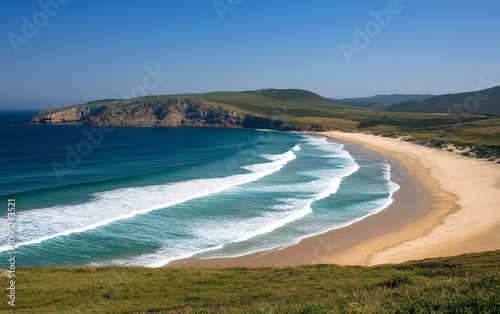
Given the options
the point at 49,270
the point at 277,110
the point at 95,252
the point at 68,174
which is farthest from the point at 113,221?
the point at 277,110

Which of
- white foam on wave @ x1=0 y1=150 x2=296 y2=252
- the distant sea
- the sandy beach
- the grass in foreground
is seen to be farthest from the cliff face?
the grass in foreground

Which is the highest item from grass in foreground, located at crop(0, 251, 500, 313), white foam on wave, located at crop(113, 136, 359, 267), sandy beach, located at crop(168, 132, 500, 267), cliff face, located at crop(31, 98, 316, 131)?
cliff face, located at crop(31, 98, 316, 131)

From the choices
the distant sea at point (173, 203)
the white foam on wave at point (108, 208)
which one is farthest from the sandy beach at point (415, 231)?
the white foam on wave at point (108, 208)

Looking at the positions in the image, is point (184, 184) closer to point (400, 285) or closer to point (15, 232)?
point (15, 232)

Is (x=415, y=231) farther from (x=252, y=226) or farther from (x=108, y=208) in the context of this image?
(x=108, y=208)

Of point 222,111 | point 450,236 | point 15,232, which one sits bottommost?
point 450,236

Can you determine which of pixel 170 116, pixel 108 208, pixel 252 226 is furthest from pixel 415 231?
pixel 170 116

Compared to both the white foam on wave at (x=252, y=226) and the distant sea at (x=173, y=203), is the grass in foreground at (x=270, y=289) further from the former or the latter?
the distant sea at (x=173, y=203)

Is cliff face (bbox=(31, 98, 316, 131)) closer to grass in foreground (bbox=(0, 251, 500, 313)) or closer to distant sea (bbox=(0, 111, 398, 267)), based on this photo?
distant sea (bbox=(0, 111, 398, 267))
